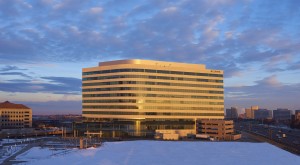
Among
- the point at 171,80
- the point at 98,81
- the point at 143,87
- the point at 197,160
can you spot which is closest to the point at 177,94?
the point at 171,80

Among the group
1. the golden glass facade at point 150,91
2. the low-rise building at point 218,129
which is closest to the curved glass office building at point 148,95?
the golden glass facade at point 150,91

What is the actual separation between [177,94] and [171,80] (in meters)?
6.64

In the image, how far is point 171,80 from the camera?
145750 mm

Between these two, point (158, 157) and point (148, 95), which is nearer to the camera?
point (158, 157)

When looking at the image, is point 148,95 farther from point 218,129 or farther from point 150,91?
point 218,129

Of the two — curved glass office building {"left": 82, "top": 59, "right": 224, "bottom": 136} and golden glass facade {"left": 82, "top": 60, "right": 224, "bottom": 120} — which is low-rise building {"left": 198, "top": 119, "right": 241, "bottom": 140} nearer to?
curved glass office building {"left": 82, "top": 59, "right": 224, "bottom": 136}

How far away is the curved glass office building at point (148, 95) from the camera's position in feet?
456

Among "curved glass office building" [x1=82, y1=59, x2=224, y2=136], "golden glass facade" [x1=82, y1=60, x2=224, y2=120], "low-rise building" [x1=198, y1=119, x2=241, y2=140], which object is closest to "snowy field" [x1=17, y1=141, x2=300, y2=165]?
"low-rise building" [x1=198, y1=119, x2=241, y2=140]

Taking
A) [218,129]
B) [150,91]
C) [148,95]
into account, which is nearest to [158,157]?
[218,129]

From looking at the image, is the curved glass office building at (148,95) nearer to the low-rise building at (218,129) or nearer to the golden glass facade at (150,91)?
the golden glass facade at (150,91)

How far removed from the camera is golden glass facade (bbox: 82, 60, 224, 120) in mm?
139000

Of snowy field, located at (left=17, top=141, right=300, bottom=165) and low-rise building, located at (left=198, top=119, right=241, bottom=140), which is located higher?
low-rise building, located at (left=198, top=119, right=241, bottom=140)

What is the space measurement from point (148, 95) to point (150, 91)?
187 cm

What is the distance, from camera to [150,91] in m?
141
